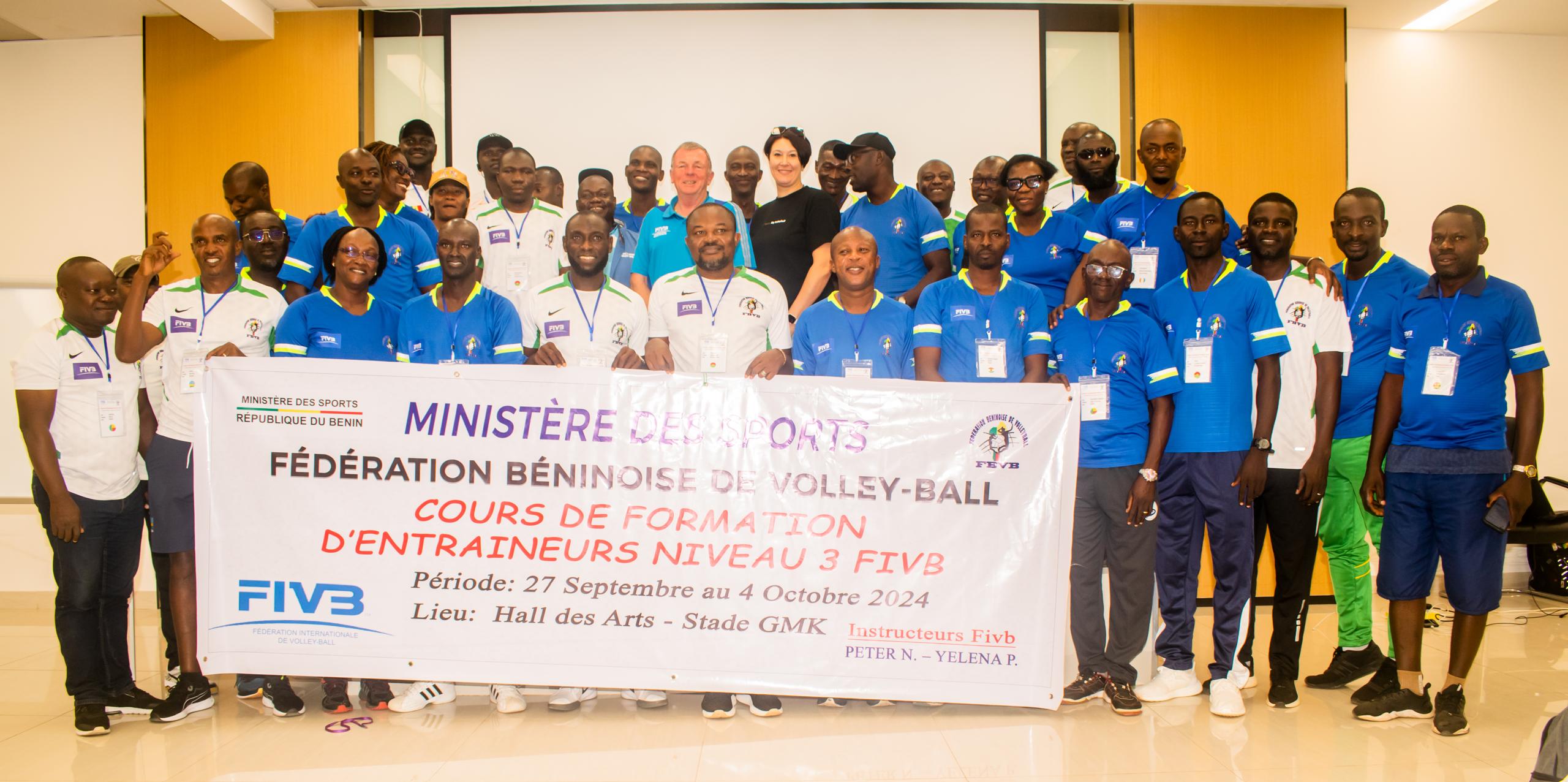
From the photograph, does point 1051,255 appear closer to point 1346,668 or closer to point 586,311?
point 586,311

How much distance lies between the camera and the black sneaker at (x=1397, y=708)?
3.89 meters

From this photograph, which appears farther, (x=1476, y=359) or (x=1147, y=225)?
(x=1147, y=225)

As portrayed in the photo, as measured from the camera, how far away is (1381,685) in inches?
160

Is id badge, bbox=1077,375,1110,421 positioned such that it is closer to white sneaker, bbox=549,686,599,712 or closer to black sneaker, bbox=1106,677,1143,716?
black sneaker, bbox=1106,677,1143,716

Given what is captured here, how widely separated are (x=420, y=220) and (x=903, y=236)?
2.53 m

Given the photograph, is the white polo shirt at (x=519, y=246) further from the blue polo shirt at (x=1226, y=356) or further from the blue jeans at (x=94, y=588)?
the blue polo shirt at (x=1226, y=356)

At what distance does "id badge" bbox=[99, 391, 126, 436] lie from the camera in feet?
12.8

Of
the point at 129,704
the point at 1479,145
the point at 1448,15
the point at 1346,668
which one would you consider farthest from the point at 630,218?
the point at 1479,145

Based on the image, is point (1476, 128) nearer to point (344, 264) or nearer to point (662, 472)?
point (662, 472)

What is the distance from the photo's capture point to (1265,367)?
3.96 m

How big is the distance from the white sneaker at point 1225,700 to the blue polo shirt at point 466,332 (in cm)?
325

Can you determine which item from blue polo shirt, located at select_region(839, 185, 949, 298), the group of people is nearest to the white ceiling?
blue polo shirt, located at select_region(839, 185, 949, 298)

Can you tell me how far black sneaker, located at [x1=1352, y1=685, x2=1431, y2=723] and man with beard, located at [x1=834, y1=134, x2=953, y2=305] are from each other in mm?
2616

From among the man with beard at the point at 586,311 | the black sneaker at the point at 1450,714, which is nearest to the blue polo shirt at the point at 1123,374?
the black sneaker at the point at 1450,714
